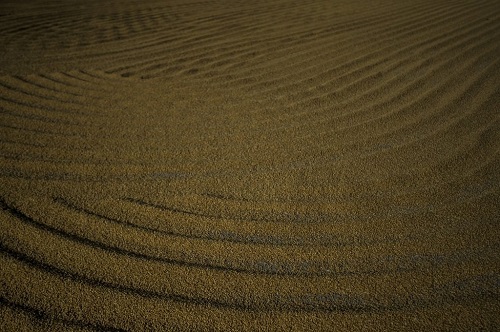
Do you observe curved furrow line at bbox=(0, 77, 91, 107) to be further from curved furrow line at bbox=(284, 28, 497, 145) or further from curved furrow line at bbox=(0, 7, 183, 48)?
curved furrow line at bbox=(284, 28, 497, 145)

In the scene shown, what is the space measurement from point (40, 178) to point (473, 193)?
2.36 m

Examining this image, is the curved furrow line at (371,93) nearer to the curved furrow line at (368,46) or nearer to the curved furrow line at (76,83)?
the curved furrow line at (368,46)

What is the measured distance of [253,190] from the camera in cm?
207

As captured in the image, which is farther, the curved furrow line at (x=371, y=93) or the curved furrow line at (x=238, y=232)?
the curved furrow line at (x=371, y=93)

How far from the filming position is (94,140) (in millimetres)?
2543

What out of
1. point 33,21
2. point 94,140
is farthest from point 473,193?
point 33,21

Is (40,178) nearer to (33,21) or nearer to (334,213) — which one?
(334,213)

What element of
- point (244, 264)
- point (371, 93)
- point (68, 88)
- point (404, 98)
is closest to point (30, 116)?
point (68, 88)

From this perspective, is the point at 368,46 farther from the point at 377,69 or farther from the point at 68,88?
the point at 68,88

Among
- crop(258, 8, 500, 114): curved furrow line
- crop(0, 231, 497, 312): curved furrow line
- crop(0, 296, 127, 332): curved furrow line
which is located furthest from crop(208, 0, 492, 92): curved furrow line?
crop(0, 296, 127, 332): curved furrow line

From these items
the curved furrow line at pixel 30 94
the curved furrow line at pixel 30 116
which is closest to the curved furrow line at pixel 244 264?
the curved furrow line at pixel 30 116

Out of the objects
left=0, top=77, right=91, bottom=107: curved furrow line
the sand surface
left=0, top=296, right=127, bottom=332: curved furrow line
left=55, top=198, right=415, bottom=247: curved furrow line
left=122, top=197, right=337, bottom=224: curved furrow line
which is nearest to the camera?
left=0, top=296, right=127, bottom=332: curved furrow line

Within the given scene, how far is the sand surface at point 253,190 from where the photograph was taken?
4.83ft

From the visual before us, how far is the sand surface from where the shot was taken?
1.47 m
